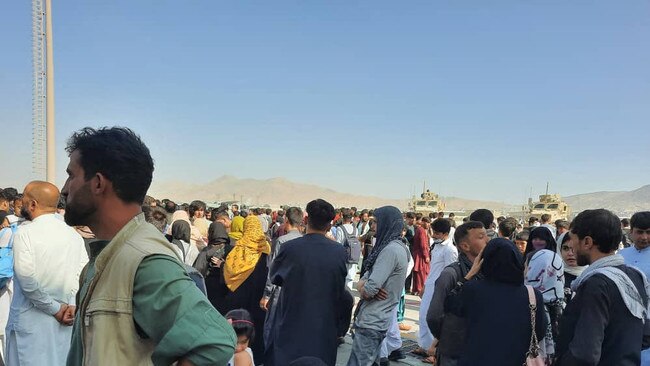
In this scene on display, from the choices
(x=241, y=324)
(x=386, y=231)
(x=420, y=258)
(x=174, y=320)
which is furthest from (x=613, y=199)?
(x=174, y=320)

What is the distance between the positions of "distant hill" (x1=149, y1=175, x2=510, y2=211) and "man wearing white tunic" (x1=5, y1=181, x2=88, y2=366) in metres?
121

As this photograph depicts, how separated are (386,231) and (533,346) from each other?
5.07 ft

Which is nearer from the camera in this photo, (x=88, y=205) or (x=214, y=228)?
(x=88, y=205)

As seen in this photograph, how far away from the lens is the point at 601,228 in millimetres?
2441

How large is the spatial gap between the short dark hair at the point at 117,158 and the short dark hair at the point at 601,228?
2377 mm

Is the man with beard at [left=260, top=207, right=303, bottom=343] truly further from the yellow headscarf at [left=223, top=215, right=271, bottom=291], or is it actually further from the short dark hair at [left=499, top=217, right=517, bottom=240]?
the short dark hair at [left=499, top=217, right=517, bottom=240]

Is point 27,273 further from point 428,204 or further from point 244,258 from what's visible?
point 428,204

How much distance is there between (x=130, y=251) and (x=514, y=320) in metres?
2.25

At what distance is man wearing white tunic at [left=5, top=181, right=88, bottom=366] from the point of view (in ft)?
10.5

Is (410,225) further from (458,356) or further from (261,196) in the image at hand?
(261,196)

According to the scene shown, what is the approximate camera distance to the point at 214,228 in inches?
187

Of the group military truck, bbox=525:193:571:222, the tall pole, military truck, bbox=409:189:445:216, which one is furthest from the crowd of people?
military truck, bbox=409:189:445:216

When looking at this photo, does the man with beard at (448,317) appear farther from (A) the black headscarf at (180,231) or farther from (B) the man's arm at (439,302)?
(A) the black headscarf at (180,231)

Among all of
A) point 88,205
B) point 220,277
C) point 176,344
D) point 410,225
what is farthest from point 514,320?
point 410,225
